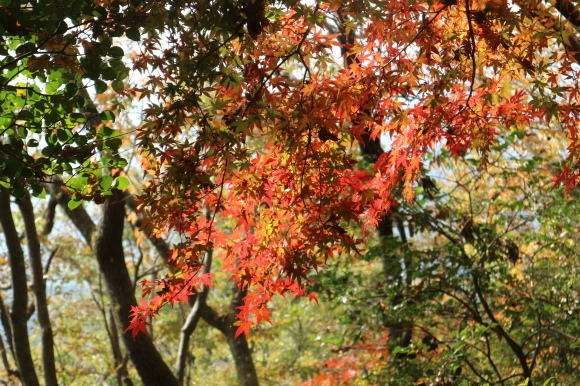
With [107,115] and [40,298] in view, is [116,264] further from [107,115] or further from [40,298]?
[107,115]

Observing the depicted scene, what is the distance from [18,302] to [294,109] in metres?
3.28

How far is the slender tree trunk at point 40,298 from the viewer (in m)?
4.47

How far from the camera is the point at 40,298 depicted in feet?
15.1

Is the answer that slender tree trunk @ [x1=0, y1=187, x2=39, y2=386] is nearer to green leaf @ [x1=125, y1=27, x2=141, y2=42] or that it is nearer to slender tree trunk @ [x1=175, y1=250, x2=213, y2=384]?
slender tree trunk @ [x1=175, y1=250, x2=213, y2=384]

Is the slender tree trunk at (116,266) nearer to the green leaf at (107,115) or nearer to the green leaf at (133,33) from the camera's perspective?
the green leaf at (107,115)

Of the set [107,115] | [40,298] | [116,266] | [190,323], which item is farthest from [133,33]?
[190,323]

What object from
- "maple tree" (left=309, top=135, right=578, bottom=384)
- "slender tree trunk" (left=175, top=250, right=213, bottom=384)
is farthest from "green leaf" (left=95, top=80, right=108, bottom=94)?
"slender tree trunk" (left=175, top=250, right=213, bottom=384)

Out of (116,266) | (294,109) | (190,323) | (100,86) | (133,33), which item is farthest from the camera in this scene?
(190,323)

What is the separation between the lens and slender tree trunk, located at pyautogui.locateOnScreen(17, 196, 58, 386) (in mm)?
4469

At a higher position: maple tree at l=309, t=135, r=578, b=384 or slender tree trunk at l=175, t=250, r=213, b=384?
slender tree trunk at l=175, t=250, r=213, b=384

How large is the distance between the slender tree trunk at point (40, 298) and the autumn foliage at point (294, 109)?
2.20 meters

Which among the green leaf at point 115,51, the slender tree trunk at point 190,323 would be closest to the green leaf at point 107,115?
the green leaf at point 115,51

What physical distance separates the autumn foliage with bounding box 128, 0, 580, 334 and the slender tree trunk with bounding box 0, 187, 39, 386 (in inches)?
89.5

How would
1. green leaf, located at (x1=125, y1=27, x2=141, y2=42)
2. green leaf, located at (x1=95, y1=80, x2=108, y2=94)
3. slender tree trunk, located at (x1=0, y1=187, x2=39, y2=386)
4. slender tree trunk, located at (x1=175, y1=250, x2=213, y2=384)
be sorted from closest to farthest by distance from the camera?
green leaf, located at (x1=125, y1=27, x2=141, y2=42), green leaf, located at (x1=95, y1=80, x2=108, y2=94), slender tree trunk, located at (x1=0, y1=187, x2=39, y2=386), slender tree trunk, located at (x1=175, y1=250, x2=213, y2=384)
